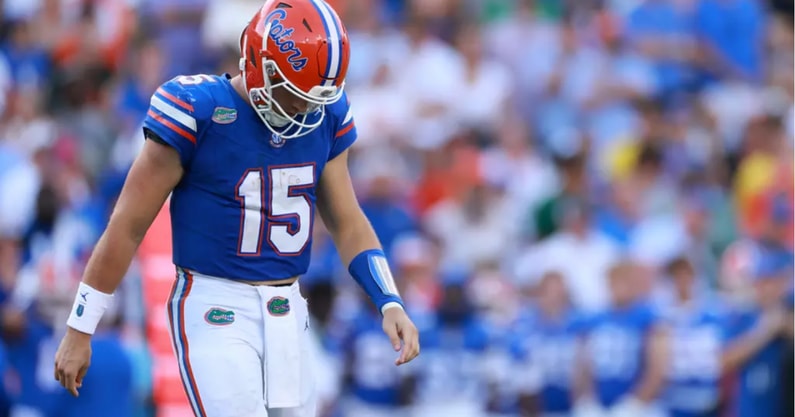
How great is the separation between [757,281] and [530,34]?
363 centimetres

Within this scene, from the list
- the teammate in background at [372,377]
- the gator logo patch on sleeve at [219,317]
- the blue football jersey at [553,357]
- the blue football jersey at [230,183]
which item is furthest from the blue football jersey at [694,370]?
the gator logo patch on sleeve at [219,317]

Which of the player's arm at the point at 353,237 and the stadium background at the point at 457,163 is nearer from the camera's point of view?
the player's arm at the point at 353,237

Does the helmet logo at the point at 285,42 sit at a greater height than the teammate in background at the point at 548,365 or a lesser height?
lesser

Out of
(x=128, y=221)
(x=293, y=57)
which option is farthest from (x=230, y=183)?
(x=293, y=57)

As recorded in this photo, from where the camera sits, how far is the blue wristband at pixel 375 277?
5148 mm

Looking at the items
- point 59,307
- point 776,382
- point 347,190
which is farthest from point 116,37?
point 347,190

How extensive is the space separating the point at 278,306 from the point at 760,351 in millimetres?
4871

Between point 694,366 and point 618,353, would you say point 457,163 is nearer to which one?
point 618,353

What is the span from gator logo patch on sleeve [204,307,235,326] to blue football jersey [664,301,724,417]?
15.6ft

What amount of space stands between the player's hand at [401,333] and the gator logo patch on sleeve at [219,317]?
55 centimetres

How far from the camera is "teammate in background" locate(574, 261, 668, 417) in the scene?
8969 millimetres

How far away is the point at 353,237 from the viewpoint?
5.29 meters

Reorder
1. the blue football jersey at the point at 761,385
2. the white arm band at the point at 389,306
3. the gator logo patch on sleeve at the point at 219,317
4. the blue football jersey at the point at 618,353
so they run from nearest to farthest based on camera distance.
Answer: the gator logo patch on sleeve at the point at 219,317 < the white arm band at the point at 389,306 < the blue football jersey at the point at 761,385 < the blue football jersey at the point at 618,353

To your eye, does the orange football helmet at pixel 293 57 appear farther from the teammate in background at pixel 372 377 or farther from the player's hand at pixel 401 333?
Result: the teammate in background at pixel 372 377
